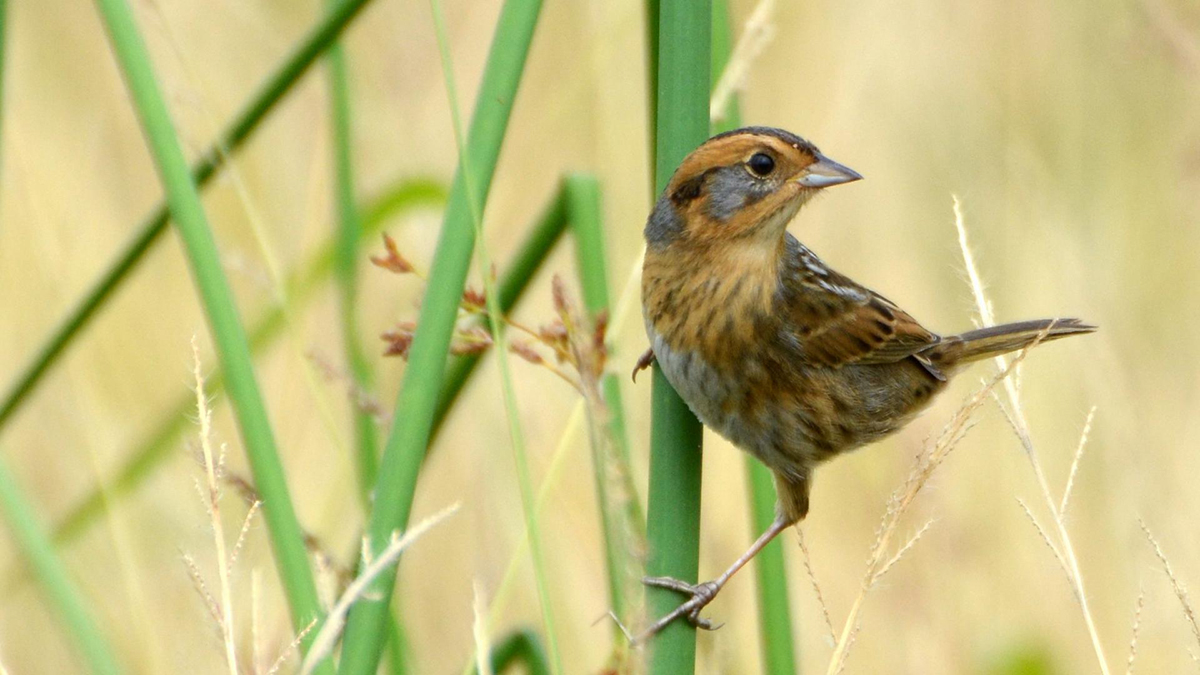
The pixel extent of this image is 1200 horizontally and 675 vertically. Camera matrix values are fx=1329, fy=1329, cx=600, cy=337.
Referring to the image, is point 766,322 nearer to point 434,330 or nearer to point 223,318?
point 434,330

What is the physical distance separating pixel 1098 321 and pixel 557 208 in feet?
8.89

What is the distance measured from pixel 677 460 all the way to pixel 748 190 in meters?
0.65

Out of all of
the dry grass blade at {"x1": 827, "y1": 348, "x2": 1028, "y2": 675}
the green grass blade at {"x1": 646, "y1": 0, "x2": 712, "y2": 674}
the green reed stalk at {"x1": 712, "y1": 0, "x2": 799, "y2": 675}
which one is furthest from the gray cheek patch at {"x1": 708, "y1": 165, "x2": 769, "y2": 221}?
the dry grass blade at {"x1": 827, "y1": 348, "x2": 1028, "y2": 675}

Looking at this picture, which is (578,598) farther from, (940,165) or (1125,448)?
(940,165)

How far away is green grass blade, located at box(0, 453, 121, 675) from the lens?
6.50 feet

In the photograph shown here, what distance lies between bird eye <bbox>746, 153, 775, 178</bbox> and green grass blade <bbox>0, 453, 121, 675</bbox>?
1287 millimetres

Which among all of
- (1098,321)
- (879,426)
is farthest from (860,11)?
(879,426)

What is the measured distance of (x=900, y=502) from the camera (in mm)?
1759

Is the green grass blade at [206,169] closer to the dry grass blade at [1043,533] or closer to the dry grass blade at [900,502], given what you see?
the dry grass blade at [900,502]

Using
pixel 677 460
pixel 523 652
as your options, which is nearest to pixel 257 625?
pixel 677 460

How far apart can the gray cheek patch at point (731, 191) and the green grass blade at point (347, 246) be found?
751mm

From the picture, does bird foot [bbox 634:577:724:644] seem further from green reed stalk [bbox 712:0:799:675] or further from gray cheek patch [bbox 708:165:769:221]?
gray cheek patch [bbox 708:165:769:221]

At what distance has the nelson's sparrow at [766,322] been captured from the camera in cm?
228

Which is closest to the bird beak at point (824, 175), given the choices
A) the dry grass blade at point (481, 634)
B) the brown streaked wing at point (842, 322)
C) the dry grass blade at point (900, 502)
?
the brown streaked wing at point (842, 322)
